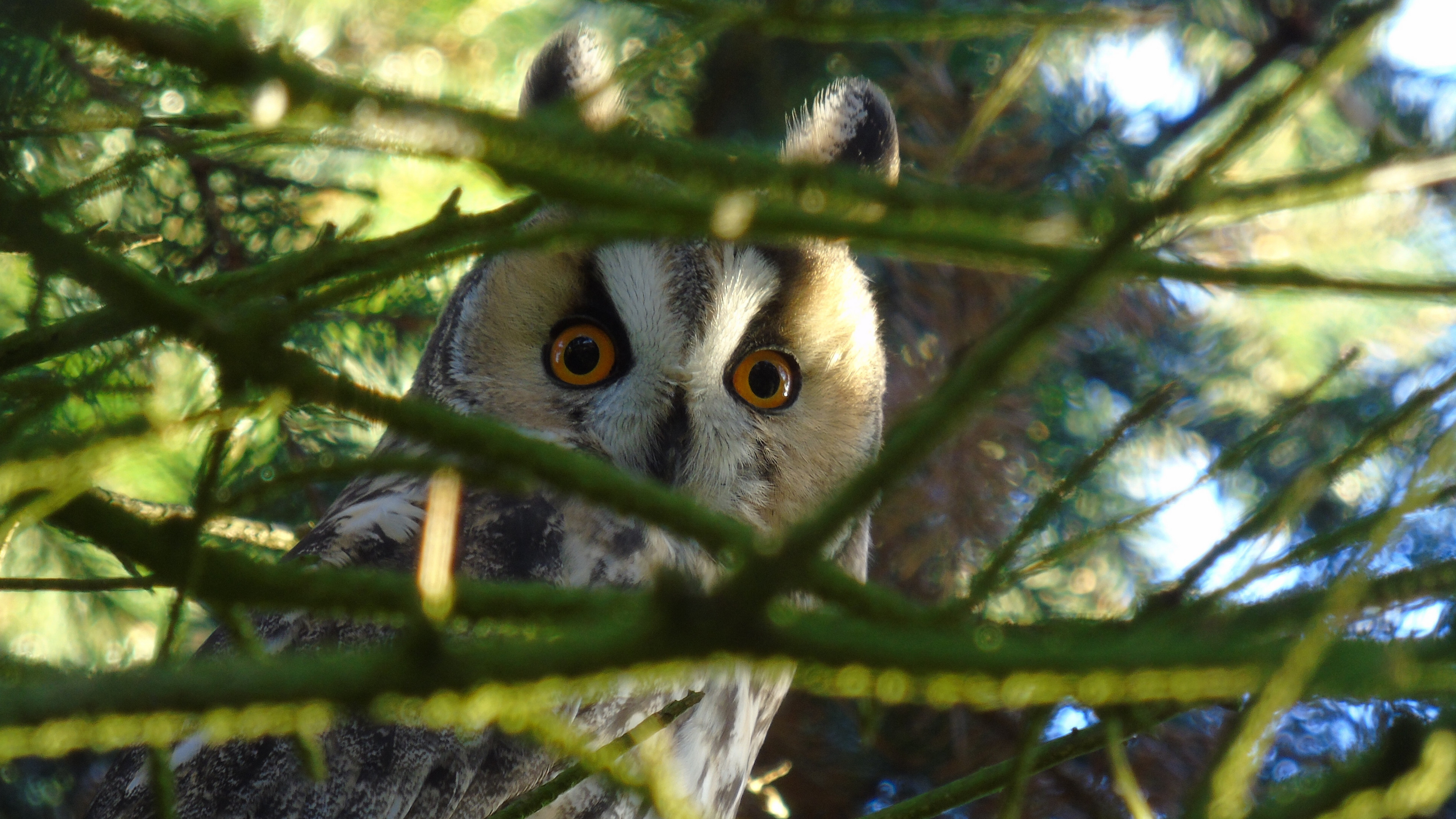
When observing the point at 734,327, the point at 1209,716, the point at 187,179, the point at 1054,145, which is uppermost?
the point at 1054,145

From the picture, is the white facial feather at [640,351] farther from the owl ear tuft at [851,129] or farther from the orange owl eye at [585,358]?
the owl ear tuft at [851,129]

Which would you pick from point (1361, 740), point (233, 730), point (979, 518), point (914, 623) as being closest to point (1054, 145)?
point (979, 518)

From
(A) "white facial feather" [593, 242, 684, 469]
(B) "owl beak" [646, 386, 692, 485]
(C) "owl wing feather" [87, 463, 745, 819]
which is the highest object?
(A) "white facial feather" [593, 242, 684, 469]

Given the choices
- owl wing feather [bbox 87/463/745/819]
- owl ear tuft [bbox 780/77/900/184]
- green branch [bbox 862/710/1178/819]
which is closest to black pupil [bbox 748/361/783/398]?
owl ear tuft [bbox 780/77/900/184]

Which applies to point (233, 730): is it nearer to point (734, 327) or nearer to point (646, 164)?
point (646, 164)

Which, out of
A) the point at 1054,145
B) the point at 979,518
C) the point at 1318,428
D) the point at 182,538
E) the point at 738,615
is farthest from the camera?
the point at 1318,428

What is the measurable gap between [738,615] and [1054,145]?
1.92 metres

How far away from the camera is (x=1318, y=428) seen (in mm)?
2275

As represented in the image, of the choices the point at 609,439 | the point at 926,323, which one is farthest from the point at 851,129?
the point at 609,439

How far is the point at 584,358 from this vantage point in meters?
1.55

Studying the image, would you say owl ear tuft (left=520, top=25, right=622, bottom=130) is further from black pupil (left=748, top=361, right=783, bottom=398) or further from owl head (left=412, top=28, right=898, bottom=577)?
black pupil (left=748, top=361, right=783, bottom=398)

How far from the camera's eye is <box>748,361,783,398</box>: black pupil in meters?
1.60

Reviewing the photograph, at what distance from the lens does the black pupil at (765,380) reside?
160cm

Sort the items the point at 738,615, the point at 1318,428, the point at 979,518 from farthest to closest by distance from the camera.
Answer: the point at 1318,428 < the point at 979,518 < the point at 738,615
